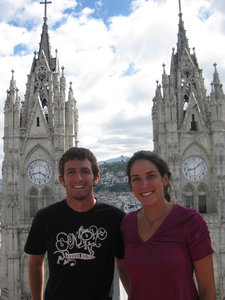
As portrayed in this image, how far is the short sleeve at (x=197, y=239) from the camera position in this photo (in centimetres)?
439

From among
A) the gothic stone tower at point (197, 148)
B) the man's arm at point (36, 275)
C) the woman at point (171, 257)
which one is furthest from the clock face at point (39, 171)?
the woman at point (171, 257)

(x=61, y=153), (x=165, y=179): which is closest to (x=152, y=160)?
(x=165, y=179)

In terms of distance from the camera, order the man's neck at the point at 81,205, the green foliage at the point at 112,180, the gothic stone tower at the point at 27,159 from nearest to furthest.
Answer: the man's neck at the point at 81,205
the gothic stone tower at the point at 27,159
the green foliage at the point at 112,180

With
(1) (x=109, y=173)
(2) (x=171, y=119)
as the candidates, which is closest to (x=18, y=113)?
(2) (x=171, y=119)

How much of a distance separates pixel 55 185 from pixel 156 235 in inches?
1119

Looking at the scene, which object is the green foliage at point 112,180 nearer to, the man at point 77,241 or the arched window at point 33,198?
the arched window at point 33,198

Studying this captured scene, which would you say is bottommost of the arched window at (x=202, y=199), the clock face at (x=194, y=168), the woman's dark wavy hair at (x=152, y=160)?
the arched window at (x=202, y=199)

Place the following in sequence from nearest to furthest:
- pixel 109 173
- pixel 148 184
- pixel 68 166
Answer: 1. pixel 148 184
2. pixel 68 166
3. pixel 109 173

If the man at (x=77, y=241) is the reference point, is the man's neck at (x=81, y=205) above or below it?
above

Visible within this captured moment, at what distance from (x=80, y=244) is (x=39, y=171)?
28.9 meters

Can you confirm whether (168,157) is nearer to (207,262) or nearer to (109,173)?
(207,262)

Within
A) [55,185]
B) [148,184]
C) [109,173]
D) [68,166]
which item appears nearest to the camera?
[148,184]

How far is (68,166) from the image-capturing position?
5430 millimetres

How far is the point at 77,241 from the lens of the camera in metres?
5.07
